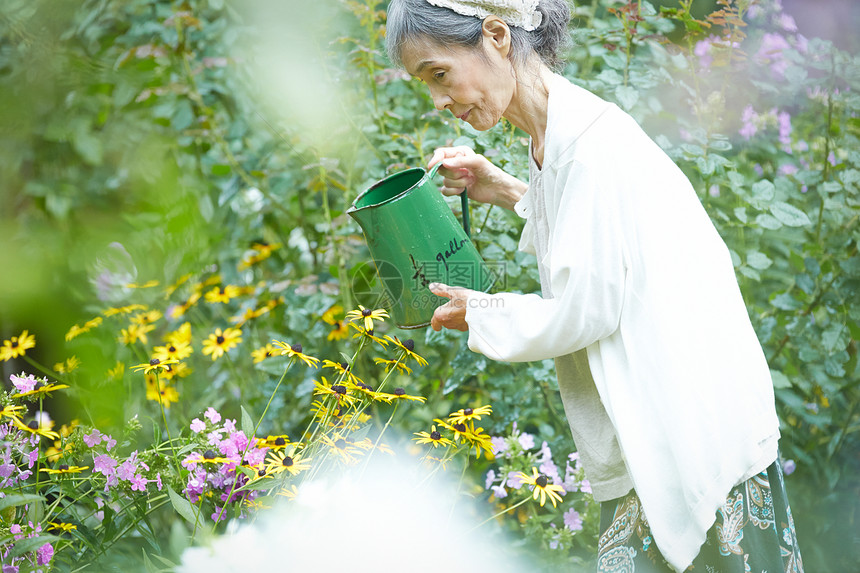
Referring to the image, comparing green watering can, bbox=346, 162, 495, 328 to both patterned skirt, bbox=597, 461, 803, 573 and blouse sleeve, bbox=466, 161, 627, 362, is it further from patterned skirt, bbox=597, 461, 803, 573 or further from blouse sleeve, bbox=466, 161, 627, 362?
patterned skirt, bbox=597, 461, 803, 573

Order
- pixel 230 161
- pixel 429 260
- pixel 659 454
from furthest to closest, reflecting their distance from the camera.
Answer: pixel 230 161, pixel 429 260, pixel 659 454

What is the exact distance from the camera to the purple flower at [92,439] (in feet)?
3.71

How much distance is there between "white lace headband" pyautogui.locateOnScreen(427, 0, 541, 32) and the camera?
993 mm

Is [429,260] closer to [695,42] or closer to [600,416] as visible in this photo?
[600,416]

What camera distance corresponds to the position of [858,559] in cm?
187

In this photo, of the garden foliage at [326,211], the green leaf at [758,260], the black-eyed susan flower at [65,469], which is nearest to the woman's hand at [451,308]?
the garden foliage at [326,211]

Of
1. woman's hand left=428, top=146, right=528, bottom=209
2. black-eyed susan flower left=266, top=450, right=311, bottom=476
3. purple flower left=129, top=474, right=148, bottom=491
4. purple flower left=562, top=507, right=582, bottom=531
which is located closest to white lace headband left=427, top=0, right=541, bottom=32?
woman's hand left=428, top=146, right=528, bottom=209

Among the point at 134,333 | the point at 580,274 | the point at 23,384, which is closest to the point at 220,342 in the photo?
the point at 134,333

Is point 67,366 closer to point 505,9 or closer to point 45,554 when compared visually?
point 45,554

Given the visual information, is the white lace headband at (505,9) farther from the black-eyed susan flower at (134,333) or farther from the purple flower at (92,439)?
the black-eyed susan flower at (134,333)

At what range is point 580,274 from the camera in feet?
2.89

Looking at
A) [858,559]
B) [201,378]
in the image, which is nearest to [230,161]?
[201,378]

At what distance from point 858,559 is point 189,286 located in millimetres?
2050

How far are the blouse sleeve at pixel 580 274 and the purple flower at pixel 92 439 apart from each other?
69cm
